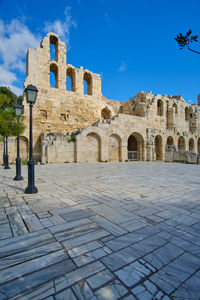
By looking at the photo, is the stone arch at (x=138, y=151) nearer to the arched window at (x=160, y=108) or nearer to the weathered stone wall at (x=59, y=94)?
the weathered stone wall at (x=59, y=94)

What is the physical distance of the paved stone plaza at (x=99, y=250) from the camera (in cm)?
137

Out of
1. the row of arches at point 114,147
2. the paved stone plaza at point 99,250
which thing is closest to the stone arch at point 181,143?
the row of arches at point 114,147

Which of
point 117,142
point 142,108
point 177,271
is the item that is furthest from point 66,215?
point 142,108

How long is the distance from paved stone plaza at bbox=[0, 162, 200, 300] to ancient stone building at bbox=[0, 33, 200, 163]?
37.3 ft

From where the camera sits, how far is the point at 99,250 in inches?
74.3

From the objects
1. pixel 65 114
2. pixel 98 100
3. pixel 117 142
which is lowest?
pixel 117 142

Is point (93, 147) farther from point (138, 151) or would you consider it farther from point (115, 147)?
point (138, 151)

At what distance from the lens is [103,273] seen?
60.3 inches

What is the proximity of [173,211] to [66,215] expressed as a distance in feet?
6.89

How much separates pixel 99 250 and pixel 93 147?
14.2 metres

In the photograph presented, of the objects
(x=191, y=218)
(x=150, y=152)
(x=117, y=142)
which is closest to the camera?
(x=191, y=218)

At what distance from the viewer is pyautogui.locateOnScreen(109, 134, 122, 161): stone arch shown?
17002mm

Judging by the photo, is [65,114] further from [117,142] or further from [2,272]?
[2,272]

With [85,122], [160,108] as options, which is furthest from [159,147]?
[85,122]
